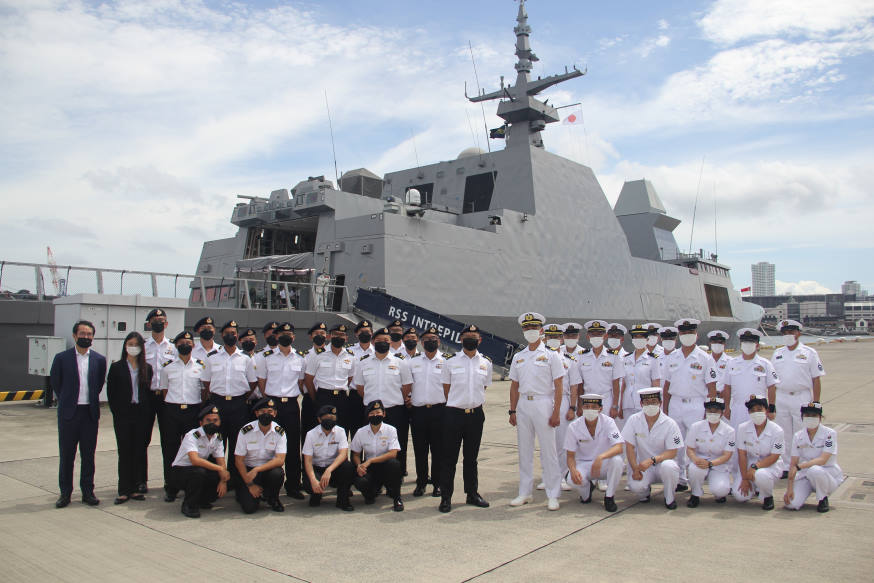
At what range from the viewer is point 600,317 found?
1898 cm

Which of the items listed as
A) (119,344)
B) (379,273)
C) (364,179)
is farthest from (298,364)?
(364,179)

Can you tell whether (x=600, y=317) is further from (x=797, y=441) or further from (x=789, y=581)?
(x=789, y=581)

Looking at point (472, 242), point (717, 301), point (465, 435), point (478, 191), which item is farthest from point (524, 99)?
point (465, 435)

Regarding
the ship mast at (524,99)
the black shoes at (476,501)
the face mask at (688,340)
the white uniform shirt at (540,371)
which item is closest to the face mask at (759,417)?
the face mask at (688,340)

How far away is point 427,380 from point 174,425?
6.83ft

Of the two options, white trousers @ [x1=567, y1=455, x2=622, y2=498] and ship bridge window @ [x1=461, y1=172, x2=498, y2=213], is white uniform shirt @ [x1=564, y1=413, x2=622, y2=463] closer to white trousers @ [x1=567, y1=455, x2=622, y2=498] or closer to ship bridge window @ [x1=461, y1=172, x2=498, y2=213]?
white trousers @ [x1=567, y1=455, x2=622, y2=498]

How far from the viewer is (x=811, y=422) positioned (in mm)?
4793

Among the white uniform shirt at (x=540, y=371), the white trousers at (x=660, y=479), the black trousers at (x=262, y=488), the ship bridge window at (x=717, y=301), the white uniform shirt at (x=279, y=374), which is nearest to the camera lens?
the black trousers at (x=262, y=488)

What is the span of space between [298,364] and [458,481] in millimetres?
1749

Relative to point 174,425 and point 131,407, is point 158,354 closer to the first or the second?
point 131,407

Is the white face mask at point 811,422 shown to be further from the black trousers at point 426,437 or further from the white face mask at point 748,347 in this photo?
the black trousers at point 426,437

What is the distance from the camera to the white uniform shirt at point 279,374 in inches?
213

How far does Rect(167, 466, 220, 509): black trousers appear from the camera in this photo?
14.8ft

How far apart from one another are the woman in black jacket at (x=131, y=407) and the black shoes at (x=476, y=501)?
8.23 feet
